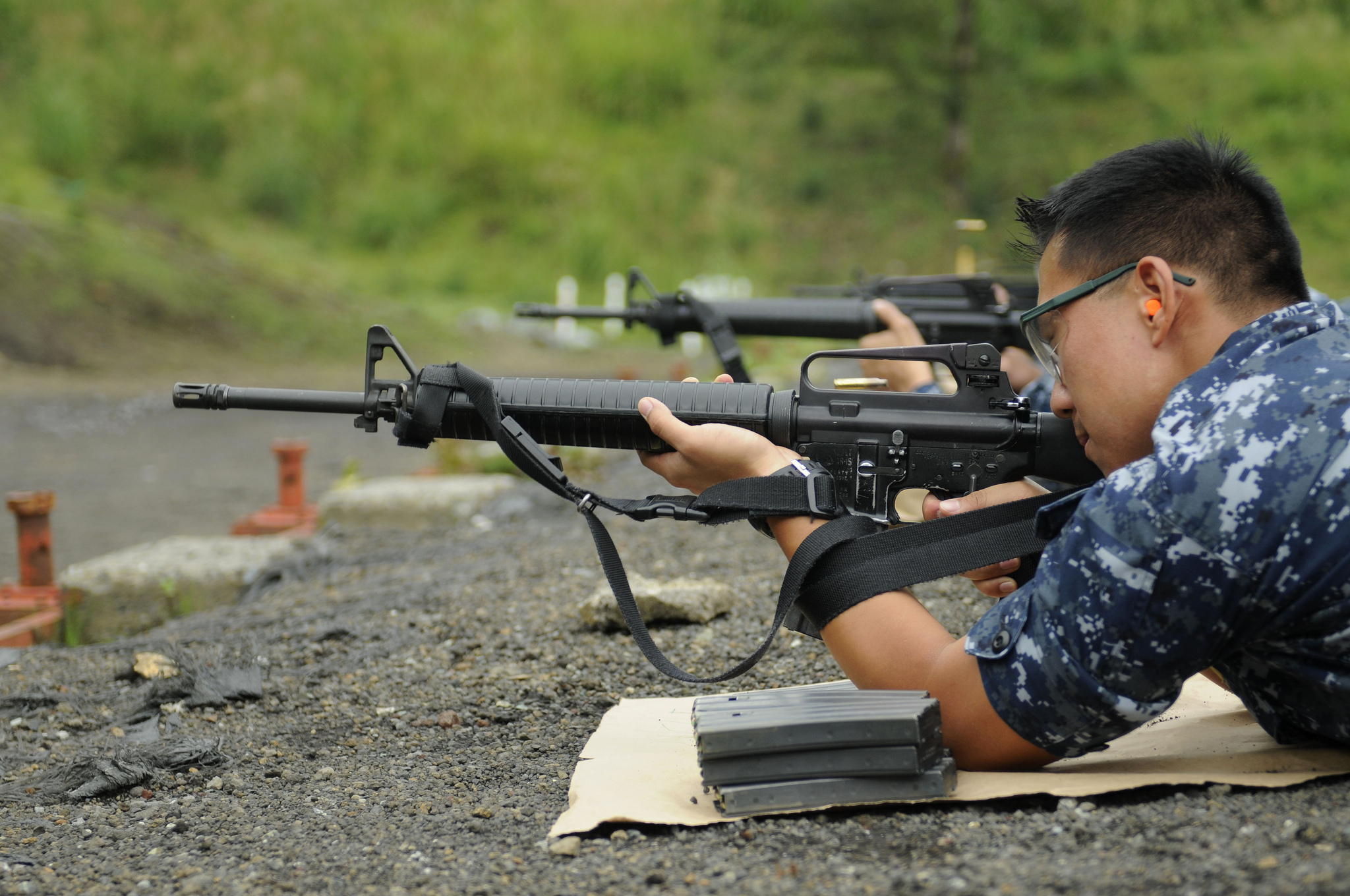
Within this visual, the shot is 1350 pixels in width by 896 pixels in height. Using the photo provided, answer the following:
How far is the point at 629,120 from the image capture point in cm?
2545

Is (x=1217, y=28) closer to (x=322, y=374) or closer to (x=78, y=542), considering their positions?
(x=322, y=374)

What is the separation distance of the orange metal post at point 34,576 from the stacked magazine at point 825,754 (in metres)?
3.36

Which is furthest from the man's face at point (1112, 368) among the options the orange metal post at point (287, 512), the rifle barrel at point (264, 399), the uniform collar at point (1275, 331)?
the orange metal post at point (287, 512)

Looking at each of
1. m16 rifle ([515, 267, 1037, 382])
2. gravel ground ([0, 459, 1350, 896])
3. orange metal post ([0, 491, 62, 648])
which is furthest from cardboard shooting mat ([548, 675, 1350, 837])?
orange metal post ([0, 491, 62, 648])

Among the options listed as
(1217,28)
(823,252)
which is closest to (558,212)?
(823,252)

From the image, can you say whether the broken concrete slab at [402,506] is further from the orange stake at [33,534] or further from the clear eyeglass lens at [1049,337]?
the clear eyeglass lens at [1049,337]

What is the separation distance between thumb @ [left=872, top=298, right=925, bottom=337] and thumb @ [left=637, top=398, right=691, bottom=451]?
7.33 ft

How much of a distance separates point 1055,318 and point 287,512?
4.92 metres

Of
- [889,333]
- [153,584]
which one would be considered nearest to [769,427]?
[889,333]

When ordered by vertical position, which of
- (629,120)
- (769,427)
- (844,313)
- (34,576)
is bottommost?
(34,576)

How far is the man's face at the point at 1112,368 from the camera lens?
1.71 metres

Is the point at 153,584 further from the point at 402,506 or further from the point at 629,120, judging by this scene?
the point at 629,120

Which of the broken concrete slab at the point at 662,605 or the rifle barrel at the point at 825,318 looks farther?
the rifle barrel at the point at 825,318

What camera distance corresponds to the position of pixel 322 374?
1420cm
